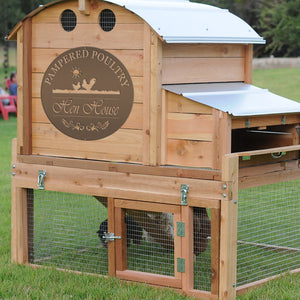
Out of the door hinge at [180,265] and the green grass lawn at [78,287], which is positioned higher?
the door hinge at [180,265]

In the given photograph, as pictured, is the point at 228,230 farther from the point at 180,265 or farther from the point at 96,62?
the point at 96,62

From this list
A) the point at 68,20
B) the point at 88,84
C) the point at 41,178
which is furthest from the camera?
the point at 41,178

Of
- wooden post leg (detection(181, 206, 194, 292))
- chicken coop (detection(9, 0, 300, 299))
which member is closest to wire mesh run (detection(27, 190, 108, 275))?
chicken coop (detection(9, 0, 300, 299))

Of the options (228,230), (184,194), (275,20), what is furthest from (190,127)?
(275,20)

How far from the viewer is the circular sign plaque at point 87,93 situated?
207 inches

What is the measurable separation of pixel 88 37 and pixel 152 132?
95cm

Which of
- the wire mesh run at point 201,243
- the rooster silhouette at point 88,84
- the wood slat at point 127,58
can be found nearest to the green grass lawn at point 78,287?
the wire mesh run at point 201,243

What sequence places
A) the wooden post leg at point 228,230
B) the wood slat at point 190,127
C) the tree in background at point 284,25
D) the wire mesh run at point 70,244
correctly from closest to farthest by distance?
the wooden post leg at point 228,230
the wood slat at point 190,127
the wire mesh run at point 70,244
the tree in background at point 284,25

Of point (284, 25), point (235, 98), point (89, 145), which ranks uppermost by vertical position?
point (284, 25)

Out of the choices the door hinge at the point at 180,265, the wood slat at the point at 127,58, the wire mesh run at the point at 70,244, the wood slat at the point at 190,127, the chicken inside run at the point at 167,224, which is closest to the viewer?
the wood slat at the point at 190,127

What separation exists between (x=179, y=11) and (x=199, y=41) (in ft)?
1.52

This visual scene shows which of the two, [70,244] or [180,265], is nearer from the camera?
[180,265]

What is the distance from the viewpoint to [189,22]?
5.32 meters

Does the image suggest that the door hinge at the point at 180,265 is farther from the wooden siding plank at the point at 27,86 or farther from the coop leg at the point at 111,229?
the wooden siding plank at the point at 27,86
